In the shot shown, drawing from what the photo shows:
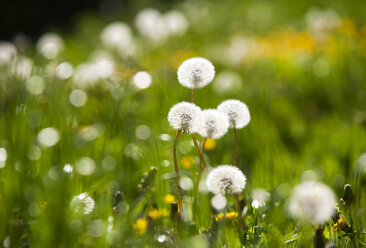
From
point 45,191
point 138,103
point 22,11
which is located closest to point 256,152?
point 138,103

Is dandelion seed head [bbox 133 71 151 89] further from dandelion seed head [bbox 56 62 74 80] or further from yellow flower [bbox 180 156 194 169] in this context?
yellow flower [bbox 180 156 194 169]

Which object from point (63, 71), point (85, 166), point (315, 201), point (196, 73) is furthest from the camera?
point (63, 71)

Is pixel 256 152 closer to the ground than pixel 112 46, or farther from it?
closer to the ground

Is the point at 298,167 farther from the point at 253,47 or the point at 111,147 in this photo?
the point at 253,47

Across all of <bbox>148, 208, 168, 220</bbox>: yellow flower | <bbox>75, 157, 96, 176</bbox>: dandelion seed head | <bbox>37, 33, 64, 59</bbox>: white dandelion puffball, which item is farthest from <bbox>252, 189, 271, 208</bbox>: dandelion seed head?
<bbox>37, 33, 64, 59</bbox>: white dandelion puffball

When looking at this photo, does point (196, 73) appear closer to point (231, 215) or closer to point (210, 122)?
point (210, 122)

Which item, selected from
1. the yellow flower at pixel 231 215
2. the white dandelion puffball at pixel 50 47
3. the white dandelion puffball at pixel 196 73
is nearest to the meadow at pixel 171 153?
the yellow flower at pixel 231 215

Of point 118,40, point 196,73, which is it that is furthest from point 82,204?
point 118,40
